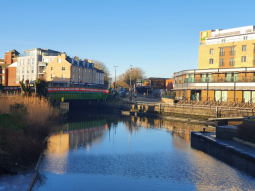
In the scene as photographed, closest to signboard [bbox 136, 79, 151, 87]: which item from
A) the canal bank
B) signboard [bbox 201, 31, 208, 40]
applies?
signboard [bbox 201, 31, 208, 40]

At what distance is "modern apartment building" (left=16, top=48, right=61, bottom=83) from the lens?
322 ft

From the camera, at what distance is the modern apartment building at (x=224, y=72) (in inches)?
2274

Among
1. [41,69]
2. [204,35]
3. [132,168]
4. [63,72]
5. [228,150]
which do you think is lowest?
[132,168]

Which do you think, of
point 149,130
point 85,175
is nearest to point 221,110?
point 149,130

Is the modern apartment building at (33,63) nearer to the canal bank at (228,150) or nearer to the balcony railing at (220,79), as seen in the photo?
the balcony railing at (220,79)

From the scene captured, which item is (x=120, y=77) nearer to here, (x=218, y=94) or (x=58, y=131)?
(x=218, y=94)

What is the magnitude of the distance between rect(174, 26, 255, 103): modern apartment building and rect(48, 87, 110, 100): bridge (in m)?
19.7

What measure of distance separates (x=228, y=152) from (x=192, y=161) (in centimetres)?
330

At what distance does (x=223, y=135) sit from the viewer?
1117 inches

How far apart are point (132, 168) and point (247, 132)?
39.3 ft

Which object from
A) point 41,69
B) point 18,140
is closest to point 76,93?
point 41,69

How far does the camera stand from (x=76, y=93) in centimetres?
6569

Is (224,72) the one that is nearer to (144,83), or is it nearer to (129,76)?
(144,83)

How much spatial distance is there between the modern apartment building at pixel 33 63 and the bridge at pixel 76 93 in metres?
31.9
